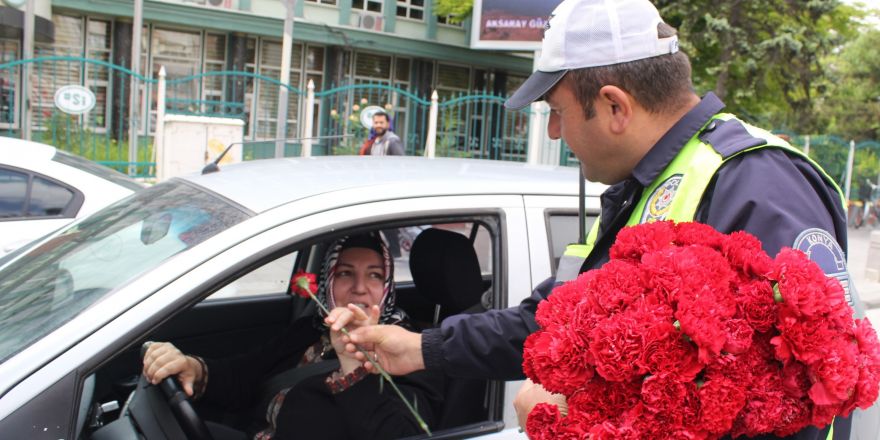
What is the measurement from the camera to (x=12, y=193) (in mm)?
5203

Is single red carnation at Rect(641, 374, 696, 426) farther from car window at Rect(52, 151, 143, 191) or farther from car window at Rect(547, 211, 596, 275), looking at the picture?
car window at Rect(52, 151, 143, 191)

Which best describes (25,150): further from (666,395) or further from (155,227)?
(666,395)

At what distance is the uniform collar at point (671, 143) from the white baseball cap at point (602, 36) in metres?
0.14

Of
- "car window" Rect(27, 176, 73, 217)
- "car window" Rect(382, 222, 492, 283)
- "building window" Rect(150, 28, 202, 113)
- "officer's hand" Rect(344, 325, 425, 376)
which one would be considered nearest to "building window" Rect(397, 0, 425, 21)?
"building window" Rect(150, 28, 202, 113)

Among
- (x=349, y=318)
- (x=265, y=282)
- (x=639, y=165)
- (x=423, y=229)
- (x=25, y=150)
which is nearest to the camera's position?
(x=639, y=165)

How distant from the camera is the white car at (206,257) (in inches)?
66.8

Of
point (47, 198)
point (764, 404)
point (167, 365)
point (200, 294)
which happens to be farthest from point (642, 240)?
point (47, 198)

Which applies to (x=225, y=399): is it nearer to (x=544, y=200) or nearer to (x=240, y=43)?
(x=544, y=200)

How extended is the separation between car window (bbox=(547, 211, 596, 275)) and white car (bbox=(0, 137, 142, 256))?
3600mm

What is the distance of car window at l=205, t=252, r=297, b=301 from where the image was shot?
3.64 meters

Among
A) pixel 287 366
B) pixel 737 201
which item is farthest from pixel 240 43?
pixel 737 201

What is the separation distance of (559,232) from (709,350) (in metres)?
1.36

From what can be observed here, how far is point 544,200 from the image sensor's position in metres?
2.45

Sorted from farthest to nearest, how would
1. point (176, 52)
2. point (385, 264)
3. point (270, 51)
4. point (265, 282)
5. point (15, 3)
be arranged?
1. point (270, 51)
2. point (176, 52)
3. point (15, 3)
4. point (265, 282)
5. point (385, 264)
